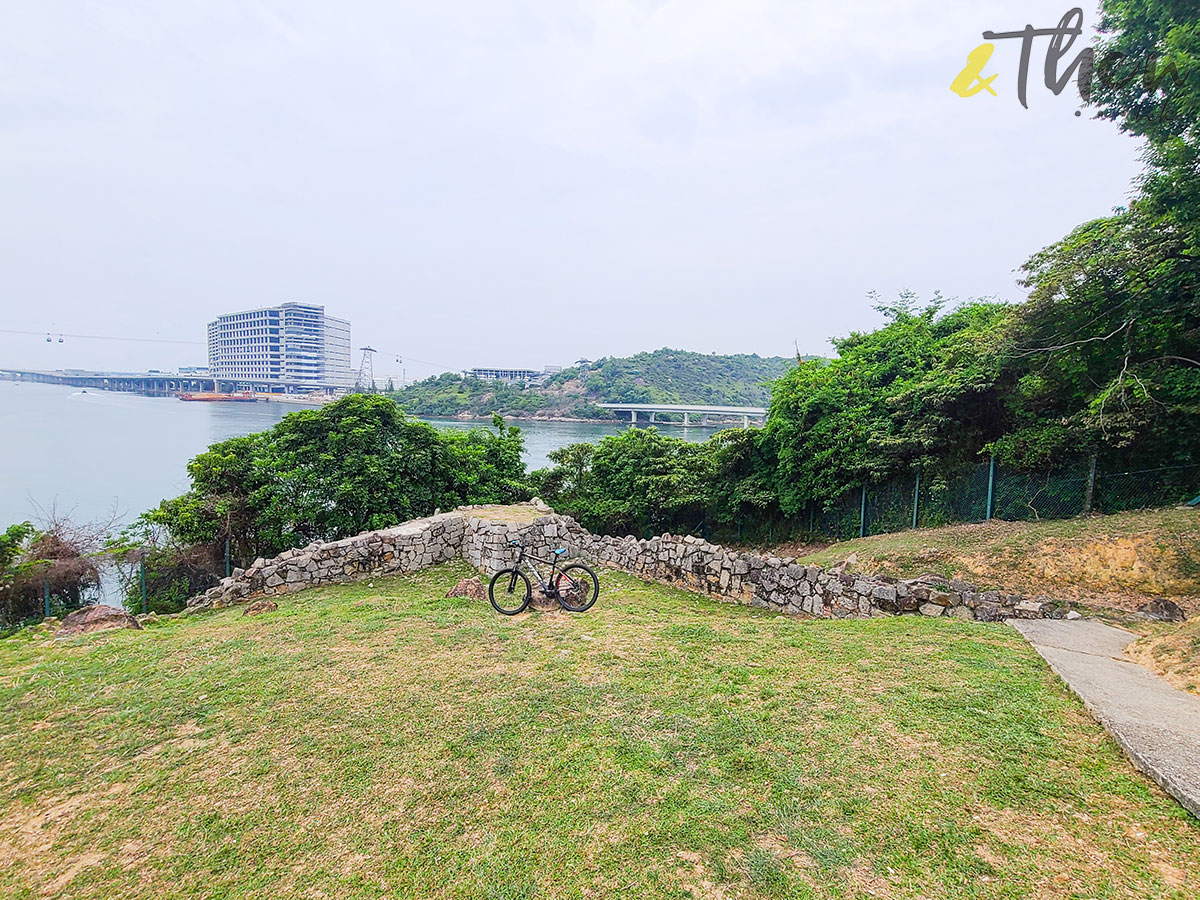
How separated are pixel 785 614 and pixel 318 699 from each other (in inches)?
258

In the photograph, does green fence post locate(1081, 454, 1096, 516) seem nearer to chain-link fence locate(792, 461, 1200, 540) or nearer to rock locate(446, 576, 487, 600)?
chain-link fence locate(792, 461, 1200, 540)

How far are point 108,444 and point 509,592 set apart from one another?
29.1 metres

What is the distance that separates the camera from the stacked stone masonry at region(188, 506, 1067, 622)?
24.0 ft

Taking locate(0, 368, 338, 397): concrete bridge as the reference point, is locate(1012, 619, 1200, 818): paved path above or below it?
below

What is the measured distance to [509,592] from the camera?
769 cm

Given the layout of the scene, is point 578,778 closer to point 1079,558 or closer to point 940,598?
point 940,598

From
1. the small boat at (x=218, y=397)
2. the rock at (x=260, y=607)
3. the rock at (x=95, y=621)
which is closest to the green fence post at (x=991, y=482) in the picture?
the rock at (x=260, y=607)

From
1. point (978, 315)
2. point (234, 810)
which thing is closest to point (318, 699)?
point (234, 810)

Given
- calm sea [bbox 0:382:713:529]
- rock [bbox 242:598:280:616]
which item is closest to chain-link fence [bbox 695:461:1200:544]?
calm sea [bbox 0:382:713:529]

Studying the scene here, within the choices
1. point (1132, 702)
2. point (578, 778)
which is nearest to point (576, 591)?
point (578, 778)

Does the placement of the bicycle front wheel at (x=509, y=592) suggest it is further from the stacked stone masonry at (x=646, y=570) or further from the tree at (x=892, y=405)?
the tree at (x=892, y=405)

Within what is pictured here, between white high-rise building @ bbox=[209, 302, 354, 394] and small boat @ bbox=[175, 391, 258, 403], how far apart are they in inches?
235

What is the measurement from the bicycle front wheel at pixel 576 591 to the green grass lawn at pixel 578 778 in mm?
1801

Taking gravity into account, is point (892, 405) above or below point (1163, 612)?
above
